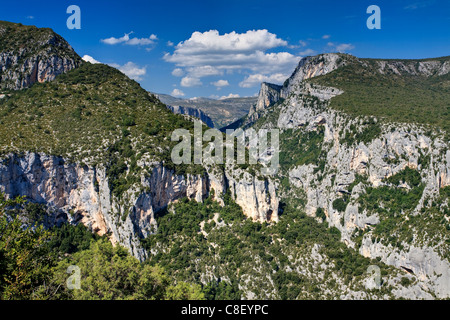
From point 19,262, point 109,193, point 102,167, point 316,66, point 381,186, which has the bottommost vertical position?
point 19,262

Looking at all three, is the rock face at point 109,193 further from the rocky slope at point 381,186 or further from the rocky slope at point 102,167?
the rocky slope at point 381,186

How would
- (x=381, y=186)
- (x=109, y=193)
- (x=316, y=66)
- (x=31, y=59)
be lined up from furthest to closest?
1. (x=316, y=66)
2. (x=31, y=59)
3. (x=381, y=186)
4. (x=109, y=193)

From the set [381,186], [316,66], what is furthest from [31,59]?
[316,66]

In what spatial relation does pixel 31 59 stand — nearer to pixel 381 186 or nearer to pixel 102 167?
pixel 102 167

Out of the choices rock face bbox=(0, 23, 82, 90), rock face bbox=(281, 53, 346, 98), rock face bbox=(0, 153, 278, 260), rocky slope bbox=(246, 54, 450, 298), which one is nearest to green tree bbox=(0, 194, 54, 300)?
rock face bbox=(0, 153, 278, 260)

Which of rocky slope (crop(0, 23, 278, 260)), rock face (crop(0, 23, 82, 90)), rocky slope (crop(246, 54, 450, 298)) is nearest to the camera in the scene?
rocky slope (crop(246, 54, 450, 298))

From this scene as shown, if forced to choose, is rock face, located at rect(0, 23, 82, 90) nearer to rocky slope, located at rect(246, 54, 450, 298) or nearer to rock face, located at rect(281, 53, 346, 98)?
rocky slope, located at rect(246, 54, 450, 298)

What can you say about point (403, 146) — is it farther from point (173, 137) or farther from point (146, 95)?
point (146, 95)
